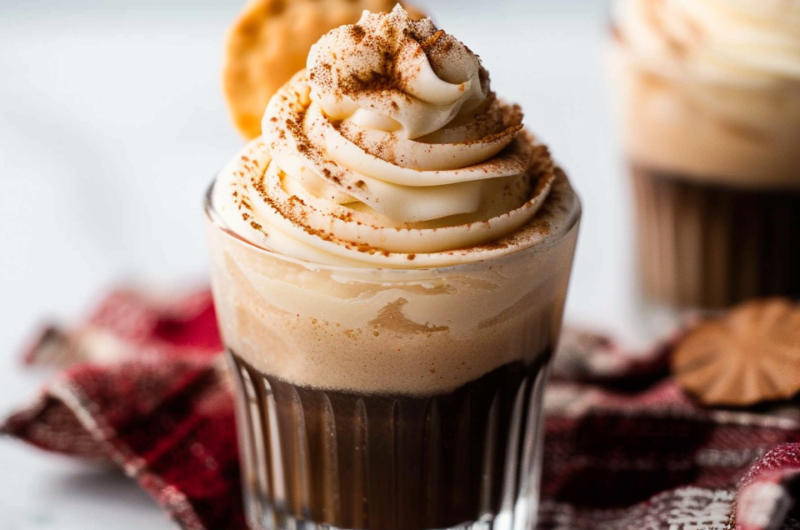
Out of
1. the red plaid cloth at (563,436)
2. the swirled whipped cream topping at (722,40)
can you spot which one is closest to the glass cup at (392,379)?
the red plaid cloth at (563,436)

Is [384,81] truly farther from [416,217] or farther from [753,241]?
[753,241]

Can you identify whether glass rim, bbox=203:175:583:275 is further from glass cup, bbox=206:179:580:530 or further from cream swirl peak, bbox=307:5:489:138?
cream swirl peak, bbox=307:5:489:138

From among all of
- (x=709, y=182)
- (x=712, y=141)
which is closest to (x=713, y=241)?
(x=709, y=182)

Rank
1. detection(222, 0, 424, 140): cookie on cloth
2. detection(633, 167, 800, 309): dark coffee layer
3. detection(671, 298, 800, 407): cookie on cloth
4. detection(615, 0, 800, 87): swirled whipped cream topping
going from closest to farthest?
detection(222, 0, 424, 140): cookie on cloth → detection(671, 298, 800, 407): cookie on cloth → detection(615, 0, 800, 87): swirled whipped cream topping → detection(633, 167, 800, 309): dark coffee layer

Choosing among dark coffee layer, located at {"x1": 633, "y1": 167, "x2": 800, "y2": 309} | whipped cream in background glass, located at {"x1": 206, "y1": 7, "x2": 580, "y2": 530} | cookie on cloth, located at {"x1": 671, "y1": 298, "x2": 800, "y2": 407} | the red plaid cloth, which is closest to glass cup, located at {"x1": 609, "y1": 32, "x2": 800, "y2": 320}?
dark coffee layer, located at {"x1": 633, "y1": 167, "x2": 800, "y2": 309}

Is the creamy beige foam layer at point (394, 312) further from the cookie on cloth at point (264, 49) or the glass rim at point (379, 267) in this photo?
the cookie on cloth at point (264, 49)

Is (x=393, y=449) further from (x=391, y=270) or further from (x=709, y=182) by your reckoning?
(x=709, y=182)
